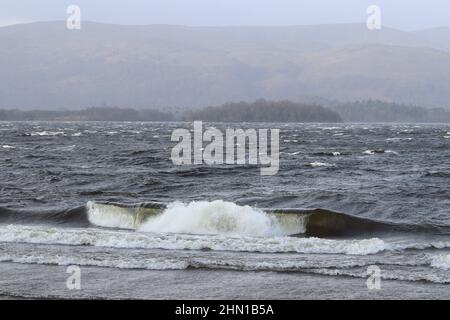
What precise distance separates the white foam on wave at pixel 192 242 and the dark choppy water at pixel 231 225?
1.3 inches

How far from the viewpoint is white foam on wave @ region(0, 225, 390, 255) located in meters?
18.7

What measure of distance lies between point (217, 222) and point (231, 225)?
0.44 meters

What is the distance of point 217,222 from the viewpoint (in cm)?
2383

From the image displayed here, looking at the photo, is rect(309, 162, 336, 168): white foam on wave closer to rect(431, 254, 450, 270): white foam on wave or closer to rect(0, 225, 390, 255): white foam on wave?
rect(0, 225, 390, 255): white foam on wave

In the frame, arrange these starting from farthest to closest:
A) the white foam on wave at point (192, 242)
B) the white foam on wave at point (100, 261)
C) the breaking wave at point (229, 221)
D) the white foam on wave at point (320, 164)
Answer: the white foam on wave at point (320, 164), the breaking wave at point (229, 221), the white foam on wave at point (192, 242), the white foam on wave at point (100, 261)

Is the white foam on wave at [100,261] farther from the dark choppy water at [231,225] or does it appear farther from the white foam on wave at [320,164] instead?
the white foam on wave at [320,164]

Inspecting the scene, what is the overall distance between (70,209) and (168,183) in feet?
33.5

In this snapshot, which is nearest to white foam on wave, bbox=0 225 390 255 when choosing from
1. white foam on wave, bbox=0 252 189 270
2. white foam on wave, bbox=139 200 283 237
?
white foam on wave, bbox=139 200 283 237

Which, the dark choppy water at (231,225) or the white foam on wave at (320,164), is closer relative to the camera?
the dark choppy water at (231,225)

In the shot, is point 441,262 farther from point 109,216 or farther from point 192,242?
point 109,216

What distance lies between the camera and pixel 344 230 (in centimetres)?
2325

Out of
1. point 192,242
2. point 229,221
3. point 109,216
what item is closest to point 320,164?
point 109,216

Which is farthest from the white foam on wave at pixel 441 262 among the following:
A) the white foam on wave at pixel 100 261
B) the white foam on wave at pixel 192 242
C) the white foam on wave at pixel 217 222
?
the white foam on wave at pixel 217 222

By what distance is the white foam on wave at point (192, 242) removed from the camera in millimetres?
18719
